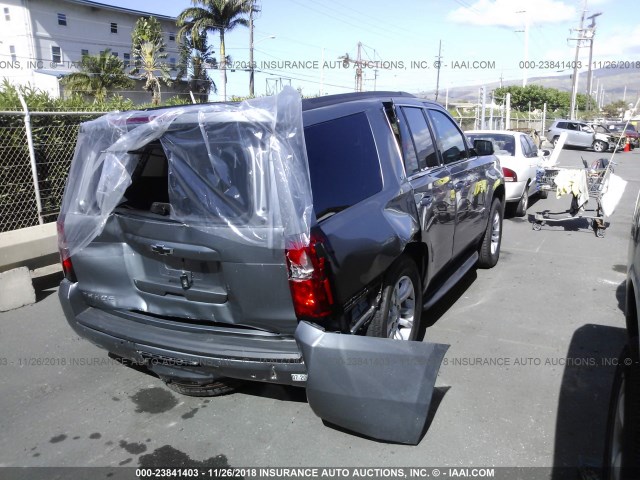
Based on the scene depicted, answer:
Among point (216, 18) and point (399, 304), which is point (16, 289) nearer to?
point (399, 304)

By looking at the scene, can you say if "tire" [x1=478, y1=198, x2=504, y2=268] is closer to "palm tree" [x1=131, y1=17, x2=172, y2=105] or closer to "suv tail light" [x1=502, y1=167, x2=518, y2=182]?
"suv tail light" [x1=502, y1=167, x2=518, y2=182]

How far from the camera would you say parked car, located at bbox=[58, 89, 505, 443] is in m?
2.70

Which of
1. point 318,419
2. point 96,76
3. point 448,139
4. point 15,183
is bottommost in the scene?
point 318,419

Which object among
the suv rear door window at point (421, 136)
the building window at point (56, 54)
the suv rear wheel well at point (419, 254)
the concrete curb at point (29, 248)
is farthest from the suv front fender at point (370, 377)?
the building window at point (56, 54)

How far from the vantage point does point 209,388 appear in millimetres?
3586

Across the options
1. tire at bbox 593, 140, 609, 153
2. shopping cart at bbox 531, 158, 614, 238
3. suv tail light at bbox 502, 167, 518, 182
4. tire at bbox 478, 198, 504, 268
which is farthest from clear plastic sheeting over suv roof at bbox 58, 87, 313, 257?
tire at bbox 593, 140, 609, 153

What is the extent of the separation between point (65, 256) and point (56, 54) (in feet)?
165

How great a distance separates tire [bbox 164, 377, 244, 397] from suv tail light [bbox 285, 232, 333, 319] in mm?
1110

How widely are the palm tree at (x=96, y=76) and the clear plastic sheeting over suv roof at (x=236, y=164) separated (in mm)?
33778

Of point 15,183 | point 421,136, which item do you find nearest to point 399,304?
point 421,136

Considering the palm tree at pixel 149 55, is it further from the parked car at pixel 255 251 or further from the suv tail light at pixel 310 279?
the suv tail light at pixel 310 279

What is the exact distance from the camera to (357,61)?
58438mm

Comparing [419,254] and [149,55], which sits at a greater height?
[149,55]

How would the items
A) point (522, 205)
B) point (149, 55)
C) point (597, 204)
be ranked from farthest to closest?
point (149, 55) → point (522, 205) → point (597, 204)
